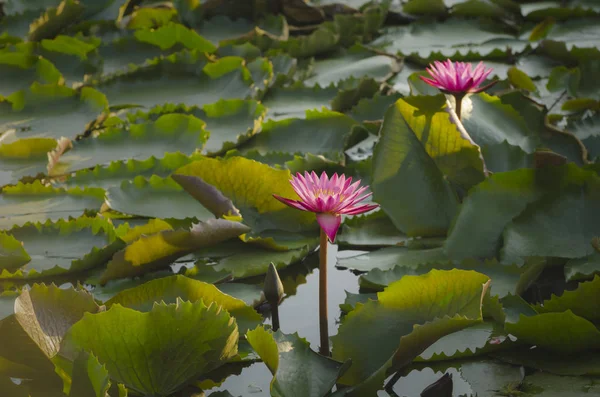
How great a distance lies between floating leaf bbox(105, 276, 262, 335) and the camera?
3.79 feet

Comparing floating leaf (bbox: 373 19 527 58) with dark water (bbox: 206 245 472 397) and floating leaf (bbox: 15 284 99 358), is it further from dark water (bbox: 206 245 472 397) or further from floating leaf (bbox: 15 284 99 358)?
floating leaf (bbox: 15 284 99 358)

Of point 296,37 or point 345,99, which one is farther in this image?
point 296,37

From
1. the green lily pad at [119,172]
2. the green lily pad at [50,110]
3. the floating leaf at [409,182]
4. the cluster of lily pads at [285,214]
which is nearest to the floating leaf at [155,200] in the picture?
the cluster of lily pads at [285,214]

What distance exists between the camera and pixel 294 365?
101 cm

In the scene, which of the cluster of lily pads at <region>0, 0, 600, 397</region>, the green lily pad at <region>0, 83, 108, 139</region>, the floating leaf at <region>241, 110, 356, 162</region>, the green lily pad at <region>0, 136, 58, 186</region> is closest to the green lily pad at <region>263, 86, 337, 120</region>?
the cluster of lily pads at <region>0, 0, 600, 397</region>

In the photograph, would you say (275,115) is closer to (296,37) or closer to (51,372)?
(296,37)

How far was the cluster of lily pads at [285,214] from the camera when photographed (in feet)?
3.37

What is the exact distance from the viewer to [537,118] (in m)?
1.70

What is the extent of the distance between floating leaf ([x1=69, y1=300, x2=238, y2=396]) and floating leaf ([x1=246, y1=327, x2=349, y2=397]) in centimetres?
5

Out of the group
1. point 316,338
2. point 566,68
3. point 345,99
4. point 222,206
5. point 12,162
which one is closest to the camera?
point 316,338

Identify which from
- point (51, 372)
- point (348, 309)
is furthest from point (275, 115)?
point (51, 372)

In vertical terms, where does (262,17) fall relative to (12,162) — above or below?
above

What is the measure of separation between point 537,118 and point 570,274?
53 cm

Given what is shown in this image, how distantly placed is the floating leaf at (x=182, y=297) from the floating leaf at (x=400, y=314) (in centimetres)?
15
